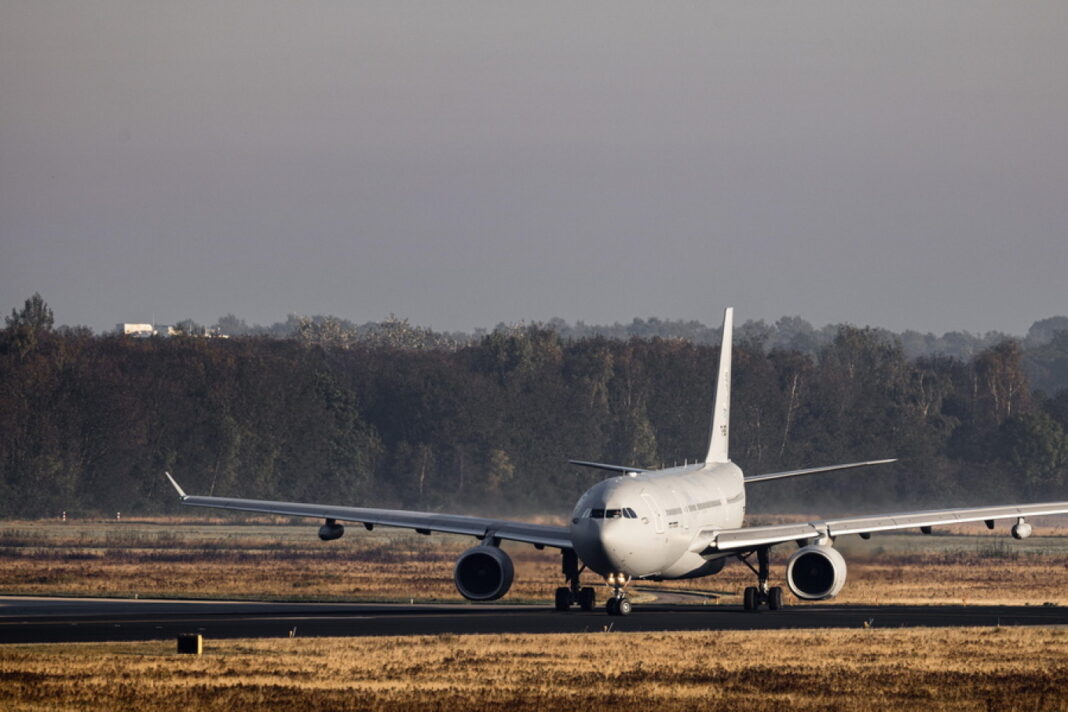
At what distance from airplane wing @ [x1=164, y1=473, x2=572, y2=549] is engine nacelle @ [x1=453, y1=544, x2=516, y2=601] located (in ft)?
2.80

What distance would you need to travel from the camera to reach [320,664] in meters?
30.6

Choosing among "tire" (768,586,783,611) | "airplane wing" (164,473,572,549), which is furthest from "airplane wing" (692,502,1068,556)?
"airplane wing" (164,473,572,549)

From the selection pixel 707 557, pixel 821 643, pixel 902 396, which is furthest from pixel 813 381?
pixel 821 643

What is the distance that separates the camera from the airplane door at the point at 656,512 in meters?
43.0

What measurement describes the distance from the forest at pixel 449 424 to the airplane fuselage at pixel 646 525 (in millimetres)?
46582

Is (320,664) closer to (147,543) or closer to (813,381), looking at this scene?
(147,543)

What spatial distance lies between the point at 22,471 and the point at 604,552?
2979 inches

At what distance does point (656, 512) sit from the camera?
43.2 m

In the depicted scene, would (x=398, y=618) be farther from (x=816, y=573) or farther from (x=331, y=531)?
(x=816, y=573)

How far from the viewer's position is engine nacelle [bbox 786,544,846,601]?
147 ft

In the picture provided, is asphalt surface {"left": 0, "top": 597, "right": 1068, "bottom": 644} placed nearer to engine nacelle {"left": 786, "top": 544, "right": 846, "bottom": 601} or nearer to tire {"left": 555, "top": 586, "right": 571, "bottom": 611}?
tire {"left": 555, "top": 586, "right": 571, "bottom": 611}

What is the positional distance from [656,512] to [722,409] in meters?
14.5

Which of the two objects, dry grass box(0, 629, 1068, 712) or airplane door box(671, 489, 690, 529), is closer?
dry grass box(0, 629, 1068, 712)

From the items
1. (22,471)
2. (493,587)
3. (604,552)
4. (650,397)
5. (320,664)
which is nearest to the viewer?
(320,664)
